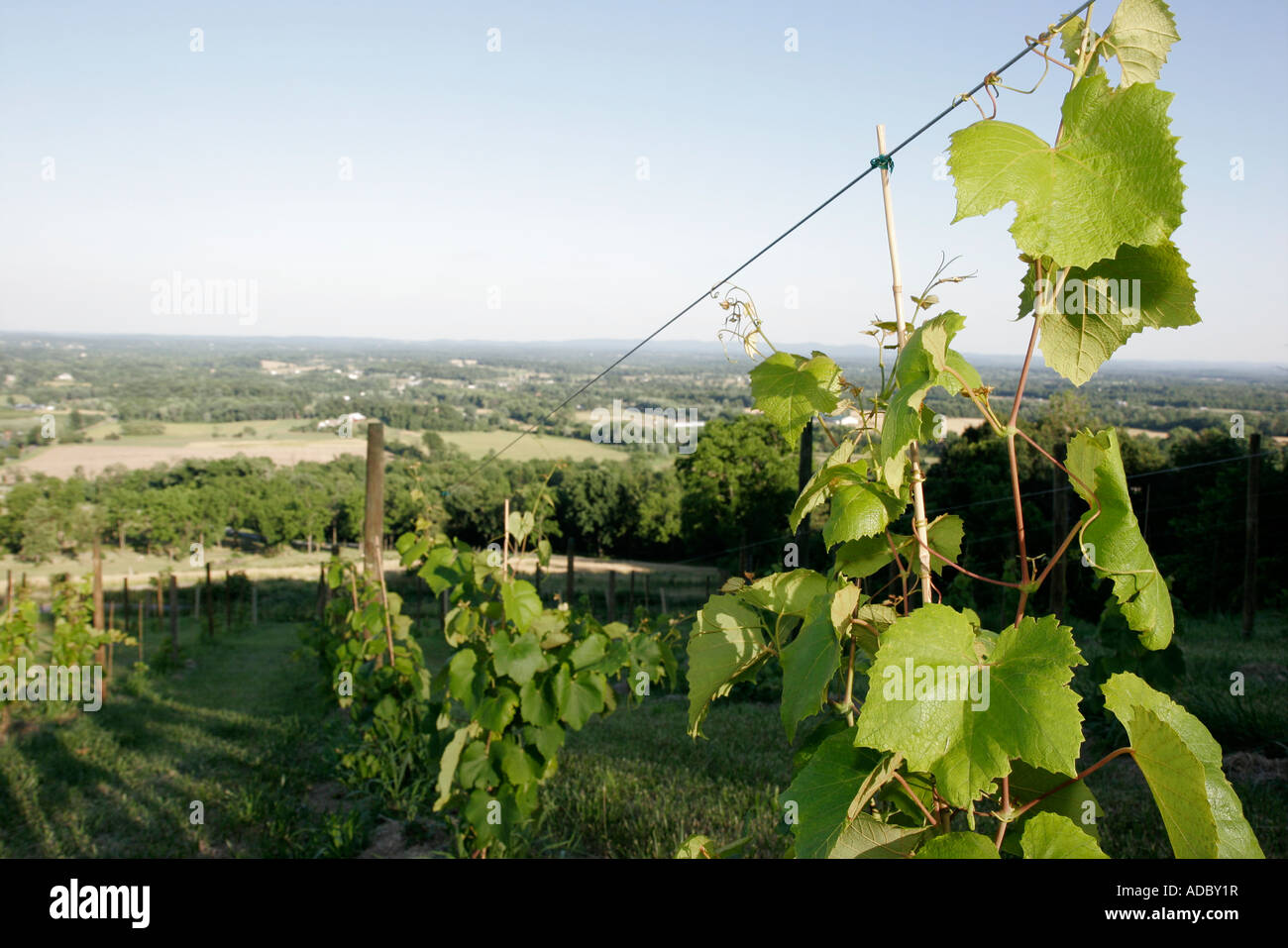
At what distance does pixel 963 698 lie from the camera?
890 mm

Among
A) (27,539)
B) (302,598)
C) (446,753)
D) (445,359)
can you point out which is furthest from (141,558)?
(446,753)

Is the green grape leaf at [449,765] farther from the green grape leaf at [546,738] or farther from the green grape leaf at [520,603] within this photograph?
the green grape leaf at [520,603]

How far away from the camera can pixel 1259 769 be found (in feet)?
17.1

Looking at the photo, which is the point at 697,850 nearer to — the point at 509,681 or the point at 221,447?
the point at 509,681

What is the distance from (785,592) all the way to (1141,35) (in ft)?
3.09

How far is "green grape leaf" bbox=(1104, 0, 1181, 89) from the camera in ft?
3.19

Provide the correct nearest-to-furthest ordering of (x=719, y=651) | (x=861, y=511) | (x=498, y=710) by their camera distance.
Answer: (x=861, y=511) → (x=719, y=651) → (x=498, y=710)

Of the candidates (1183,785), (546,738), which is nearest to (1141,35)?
(1183,785)

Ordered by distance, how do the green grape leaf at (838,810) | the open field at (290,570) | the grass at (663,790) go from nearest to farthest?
the green grape leaf at (838,810) < the grass at (663,790) < the open field at (290,570)

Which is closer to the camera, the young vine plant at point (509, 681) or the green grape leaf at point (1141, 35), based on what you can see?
the green grape leaf at point (1141, 35)

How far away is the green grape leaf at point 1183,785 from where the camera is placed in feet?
2.85

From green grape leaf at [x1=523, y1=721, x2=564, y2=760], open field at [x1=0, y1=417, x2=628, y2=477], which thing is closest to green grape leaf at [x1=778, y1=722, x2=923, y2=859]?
green grape leaf at [x1=523, y1=721, x2=564, y2=760]

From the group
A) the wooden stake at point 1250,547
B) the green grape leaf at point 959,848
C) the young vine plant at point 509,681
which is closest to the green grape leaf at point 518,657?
the young vine plant at point 509,681

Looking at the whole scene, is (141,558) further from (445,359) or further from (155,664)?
(445,359)
